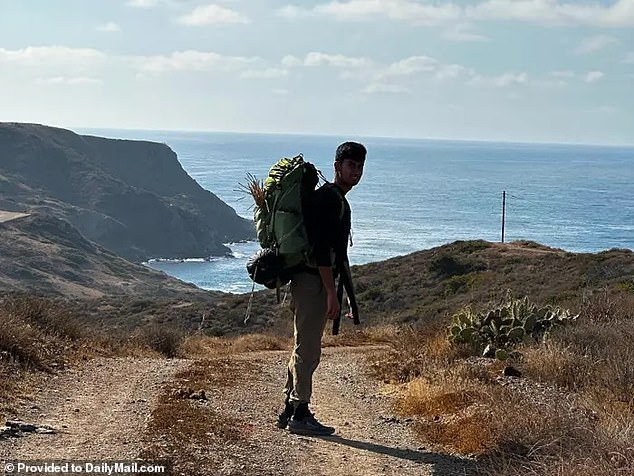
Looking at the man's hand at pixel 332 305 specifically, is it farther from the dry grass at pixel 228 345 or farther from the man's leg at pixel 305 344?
the dry grass at pixel 228 345

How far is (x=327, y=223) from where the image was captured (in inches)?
211

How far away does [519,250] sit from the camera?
3650 centimetres

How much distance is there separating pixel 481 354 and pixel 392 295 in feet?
69.1

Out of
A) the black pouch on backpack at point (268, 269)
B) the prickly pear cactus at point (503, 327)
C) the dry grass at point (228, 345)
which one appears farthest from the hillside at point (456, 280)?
the black pouch on backpack at point (268, 269)

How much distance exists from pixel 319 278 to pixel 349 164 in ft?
2.52

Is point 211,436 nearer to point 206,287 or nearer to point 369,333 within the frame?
point 369,333

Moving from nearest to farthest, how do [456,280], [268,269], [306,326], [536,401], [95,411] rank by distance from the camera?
[268,269], [306,326], [536,401], [95,411], [456,280]

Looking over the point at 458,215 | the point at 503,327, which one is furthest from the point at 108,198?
the point at 503,327

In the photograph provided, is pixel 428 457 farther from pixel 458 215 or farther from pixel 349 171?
pixel 458 215

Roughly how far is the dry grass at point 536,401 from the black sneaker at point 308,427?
0.73 meters

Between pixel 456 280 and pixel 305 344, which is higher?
pixel 305 344

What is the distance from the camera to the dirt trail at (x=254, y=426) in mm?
4977

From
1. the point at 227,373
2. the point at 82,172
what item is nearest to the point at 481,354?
the point at 227,373

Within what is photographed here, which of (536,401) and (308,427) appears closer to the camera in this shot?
(308,427)
